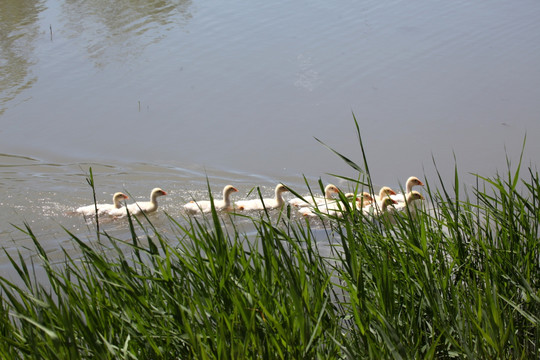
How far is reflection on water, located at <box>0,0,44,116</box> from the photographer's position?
1196 centimetres

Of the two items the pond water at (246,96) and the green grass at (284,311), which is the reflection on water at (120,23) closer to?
the pond water at (246,96)

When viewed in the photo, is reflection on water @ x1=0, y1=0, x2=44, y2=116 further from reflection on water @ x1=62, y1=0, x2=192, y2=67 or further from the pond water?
reflection on water @ x1=62, y1=0, x2=192, y2=67

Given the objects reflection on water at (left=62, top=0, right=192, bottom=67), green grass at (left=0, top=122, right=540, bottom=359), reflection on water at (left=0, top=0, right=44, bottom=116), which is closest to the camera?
green grass at (left=0, top=122, right=540, bottom=359)

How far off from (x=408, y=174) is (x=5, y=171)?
4768 millimetres

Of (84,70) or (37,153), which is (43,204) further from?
(84,70)

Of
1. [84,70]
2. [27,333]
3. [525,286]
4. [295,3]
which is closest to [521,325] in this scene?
[525,286]

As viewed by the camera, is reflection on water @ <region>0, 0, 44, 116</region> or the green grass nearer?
the green grass

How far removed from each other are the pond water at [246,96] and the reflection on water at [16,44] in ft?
0.13

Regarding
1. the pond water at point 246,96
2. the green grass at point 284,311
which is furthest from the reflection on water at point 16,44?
the green grass at point 284,311

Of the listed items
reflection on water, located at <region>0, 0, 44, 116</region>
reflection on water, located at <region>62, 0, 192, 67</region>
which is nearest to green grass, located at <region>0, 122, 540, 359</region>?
reflection on water, located at <region>0, 0, 44, 116</region>

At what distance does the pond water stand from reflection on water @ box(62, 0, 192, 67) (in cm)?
4

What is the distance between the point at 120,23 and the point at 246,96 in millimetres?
4811

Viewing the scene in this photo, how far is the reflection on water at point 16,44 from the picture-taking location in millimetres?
11961

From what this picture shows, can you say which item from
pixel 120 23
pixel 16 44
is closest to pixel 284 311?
pixel 16 44
